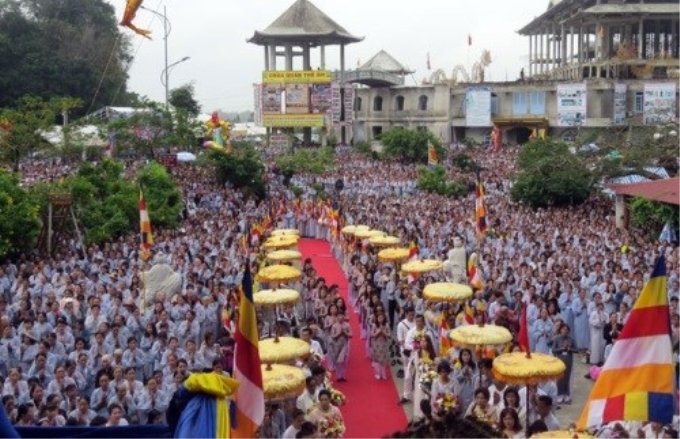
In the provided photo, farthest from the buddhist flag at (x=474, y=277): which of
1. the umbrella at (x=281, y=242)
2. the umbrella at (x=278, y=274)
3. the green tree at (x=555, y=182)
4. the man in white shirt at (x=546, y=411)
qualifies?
the green tree at (x=555, y=182)

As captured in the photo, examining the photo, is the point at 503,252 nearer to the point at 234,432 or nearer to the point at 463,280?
the point at 463,280

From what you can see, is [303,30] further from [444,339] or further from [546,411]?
[546,411]

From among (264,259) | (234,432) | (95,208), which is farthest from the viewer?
(95,208)

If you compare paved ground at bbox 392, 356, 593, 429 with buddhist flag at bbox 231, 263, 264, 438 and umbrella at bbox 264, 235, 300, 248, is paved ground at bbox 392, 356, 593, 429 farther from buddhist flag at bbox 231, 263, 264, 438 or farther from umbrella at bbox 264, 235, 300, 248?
umbrella at bbox 264, 235, 300, 248

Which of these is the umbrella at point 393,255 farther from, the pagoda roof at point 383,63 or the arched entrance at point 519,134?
the pagoda roof at point 383,63

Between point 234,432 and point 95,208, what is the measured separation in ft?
46.3

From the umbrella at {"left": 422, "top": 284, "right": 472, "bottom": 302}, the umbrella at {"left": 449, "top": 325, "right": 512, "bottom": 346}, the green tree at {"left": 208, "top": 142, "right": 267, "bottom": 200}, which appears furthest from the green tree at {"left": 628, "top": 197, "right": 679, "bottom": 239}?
the green tree at {"left": 208, "top": 142, "right": 267, "bottom": 200}

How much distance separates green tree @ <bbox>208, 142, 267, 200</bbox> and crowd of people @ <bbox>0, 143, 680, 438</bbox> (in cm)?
744

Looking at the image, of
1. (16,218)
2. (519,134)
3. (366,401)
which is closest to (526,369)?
(366,401)

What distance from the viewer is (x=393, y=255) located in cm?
1498

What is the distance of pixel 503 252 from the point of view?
16422mm

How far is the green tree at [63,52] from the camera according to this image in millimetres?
46656

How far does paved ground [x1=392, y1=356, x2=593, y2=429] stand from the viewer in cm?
966

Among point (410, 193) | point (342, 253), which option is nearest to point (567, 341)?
point (342, 253)
